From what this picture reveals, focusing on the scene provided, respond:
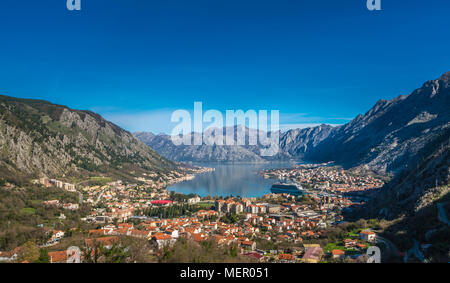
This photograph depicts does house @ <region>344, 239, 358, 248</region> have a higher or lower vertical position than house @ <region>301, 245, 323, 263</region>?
lower

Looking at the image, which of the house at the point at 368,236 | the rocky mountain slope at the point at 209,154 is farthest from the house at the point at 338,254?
the rocky mountain slope at the point at 209,154

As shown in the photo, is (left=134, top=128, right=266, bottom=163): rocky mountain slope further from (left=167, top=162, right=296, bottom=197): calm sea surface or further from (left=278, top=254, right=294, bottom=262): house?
(left=278, top=254, right=294, bottom=262): house

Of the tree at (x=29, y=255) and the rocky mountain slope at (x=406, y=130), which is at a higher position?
the rocky mountain slope at (x=406, y=130)

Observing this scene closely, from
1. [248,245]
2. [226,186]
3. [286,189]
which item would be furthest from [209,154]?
[248,245]

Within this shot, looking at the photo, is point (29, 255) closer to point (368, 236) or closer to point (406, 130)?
point (368, 236)

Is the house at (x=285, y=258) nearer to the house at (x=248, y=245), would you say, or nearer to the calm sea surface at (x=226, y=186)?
the house at (x=248, y=245)

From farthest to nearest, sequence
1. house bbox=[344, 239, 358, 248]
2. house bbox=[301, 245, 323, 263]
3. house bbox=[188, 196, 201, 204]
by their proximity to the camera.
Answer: house bbox=[188, 196, 201, 204], house bbox=[344, 239, 358, 248], house bbox=[301, 245, 323, 263]

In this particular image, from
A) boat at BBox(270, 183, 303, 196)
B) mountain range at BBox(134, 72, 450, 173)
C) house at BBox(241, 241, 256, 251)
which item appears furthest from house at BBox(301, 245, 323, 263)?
mountain range at BBox(134, 72, 450, 173)
